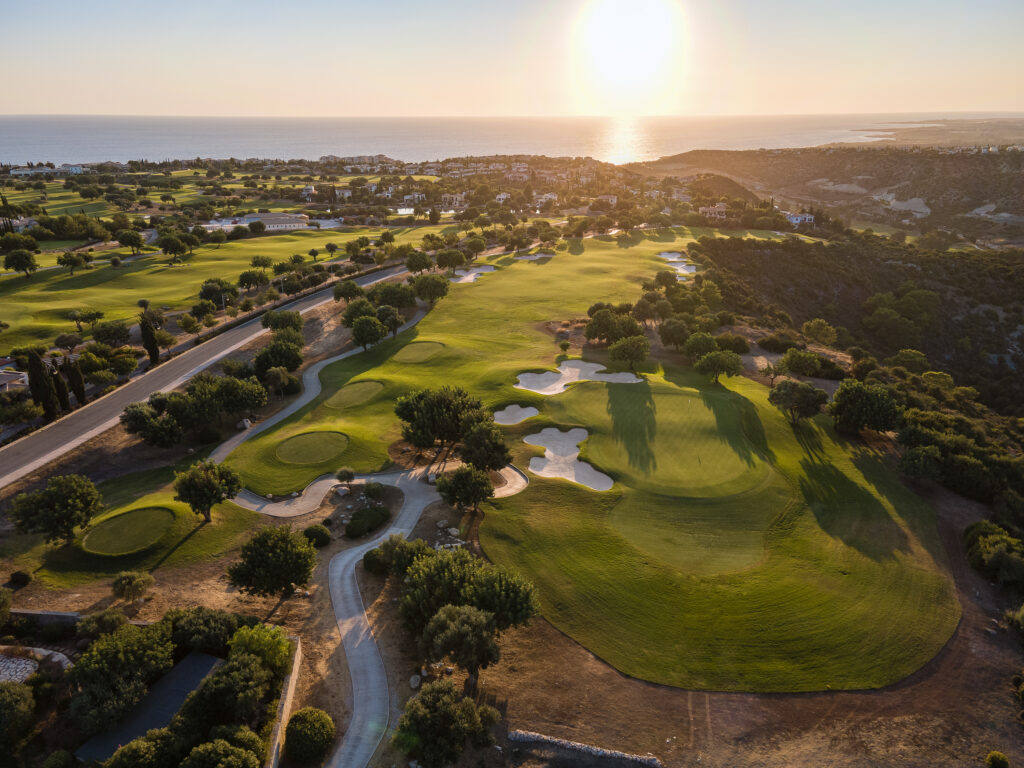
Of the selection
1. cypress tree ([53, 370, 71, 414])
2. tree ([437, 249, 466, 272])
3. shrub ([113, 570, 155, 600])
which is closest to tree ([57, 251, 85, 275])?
cypress tree ([53, 370, 71, 414])

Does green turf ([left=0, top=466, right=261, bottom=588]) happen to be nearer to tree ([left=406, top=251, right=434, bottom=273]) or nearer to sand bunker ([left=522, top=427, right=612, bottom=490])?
sand bunker ([left=522, top=427, right=612, bottom=490])

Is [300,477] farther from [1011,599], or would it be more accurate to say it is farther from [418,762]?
[1011,599]

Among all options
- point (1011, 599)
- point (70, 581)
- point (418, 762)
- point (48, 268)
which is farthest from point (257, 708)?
point (48, 268)

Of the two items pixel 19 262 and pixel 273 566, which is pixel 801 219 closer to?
pixel 273 566

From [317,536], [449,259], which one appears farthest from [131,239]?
[317,536]

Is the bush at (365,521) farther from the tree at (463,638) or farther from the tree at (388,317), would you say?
the tree at (388,317)

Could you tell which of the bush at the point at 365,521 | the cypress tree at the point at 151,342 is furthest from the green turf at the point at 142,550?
the cypress tree at the point at 151,342

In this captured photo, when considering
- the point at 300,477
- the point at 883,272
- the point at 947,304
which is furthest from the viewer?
the point at 883,272
